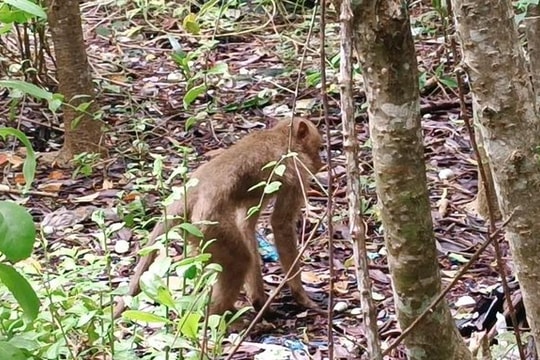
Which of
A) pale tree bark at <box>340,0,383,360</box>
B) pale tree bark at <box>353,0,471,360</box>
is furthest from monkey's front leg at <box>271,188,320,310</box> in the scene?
pale tree bark at <box>340,0,383,360</box>

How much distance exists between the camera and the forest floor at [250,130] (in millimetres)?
5102

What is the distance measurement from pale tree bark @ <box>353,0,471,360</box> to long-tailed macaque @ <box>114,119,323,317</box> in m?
1.44

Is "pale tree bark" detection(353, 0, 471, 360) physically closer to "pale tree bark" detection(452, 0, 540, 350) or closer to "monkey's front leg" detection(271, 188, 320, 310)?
"pale tree bark" detection(452, 0, 540, 350)

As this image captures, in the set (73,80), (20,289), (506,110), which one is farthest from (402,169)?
(73,80)

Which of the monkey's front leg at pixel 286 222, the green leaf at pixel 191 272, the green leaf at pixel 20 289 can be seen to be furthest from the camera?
the monkey's front leg at pixel 286 222

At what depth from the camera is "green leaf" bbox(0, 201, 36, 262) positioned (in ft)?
7.84

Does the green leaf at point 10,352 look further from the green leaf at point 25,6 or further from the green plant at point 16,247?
the green leaf at point 25,6

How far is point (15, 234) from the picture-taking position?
2398mm

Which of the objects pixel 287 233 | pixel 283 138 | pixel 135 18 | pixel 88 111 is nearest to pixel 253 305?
pixel 287 233

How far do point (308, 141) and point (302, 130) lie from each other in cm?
8

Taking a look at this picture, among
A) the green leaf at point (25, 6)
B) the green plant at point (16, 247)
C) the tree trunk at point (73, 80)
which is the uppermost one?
the tree trunk at point (73, 80)

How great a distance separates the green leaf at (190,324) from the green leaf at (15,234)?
1.76ft

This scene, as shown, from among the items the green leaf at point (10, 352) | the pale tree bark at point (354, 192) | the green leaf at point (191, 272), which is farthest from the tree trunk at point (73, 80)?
the pale tree bark at point (354, 192)

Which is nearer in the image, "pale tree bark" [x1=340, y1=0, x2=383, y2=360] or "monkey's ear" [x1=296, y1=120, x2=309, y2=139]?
"pale tree bark" [x1=340, y1=0, x2=383, y2=360]
